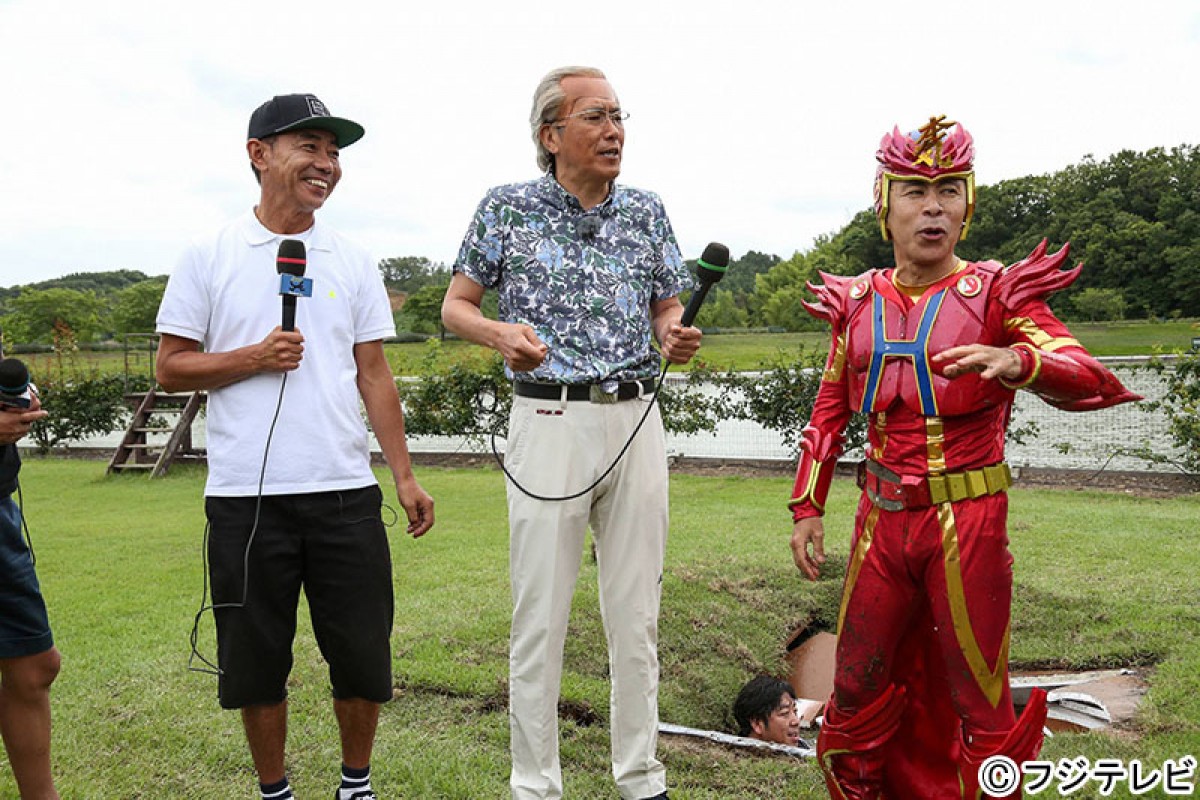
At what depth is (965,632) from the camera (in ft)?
9.65

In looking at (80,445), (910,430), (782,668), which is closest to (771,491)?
(782,668)

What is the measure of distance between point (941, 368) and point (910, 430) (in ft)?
0.76

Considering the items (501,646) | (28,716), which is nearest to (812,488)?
(28,716)

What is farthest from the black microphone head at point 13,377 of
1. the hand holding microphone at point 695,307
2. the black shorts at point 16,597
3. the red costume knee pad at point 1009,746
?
the red costume knee pad at point 1009,746

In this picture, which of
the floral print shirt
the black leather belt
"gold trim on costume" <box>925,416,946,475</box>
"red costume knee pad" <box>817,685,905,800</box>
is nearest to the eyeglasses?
the floral print shirt

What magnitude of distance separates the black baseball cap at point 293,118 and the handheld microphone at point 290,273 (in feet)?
1.36

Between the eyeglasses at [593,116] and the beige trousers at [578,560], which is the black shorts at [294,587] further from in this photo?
the eyeglasses at [593,116]

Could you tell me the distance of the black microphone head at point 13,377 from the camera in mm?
3004

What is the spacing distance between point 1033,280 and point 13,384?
3.12 m

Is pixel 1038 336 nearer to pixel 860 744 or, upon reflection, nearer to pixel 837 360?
pixel 837 360

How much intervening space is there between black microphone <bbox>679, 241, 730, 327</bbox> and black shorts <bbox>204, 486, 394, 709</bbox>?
1190 millimetres

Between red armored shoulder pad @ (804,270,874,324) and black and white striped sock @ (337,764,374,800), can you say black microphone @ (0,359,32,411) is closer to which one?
black and white striped sock @ (337,764,374,800)

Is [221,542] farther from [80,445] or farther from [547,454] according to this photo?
[80,445]

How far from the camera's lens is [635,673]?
3379 mm
